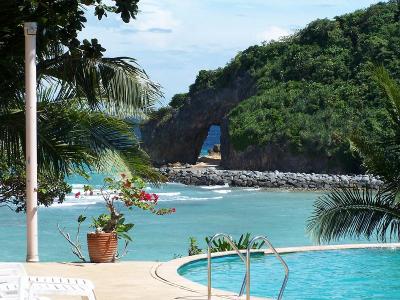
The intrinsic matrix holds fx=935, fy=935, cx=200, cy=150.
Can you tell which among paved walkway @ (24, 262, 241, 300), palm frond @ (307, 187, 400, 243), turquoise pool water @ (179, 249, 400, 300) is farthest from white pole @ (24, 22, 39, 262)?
palm frond @ (307, 187, 400, 243)

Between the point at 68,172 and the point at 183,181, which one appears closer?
the point at 68,172

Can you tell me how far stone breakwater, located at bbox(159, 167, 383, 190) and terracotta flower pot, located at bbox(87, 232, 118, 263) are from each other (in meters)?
36.9

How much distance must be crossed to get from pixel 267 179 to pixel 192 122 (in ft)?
44.7

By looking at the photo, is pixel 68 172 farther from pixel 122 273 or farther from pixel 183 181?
pixel 183 181

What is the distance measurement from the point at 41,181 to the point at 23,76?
14.1ft

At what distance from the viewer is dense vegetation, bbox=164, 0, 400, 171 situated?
5572cm

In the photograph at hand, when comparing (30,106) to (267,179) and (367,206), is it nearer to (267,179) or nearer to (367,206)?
(367,206)

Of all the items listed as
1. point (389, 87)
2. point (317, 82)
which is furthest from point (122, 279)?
point (317, 82)

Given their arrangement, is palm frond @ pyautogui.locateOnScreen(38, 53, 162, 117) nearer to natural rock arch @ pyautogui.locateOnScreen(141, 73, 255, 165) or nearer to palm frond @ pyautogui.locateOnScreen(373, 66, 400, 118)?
palm frond @ pyautogui.locateOnScreen(373, 66, 400, 118)

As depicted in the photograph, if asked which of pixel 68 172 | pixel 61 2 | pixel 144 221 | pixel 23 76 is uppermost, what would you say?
pixel 61 2

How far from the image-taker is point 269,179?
177 ft

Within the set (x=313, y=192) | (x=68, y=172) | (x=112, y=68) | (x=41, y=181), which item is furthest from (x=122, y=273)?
(x=313, y=192)

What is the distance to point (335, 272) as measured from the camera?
14109mm

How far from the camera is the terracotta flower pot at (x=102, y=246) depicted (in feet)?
39.0
